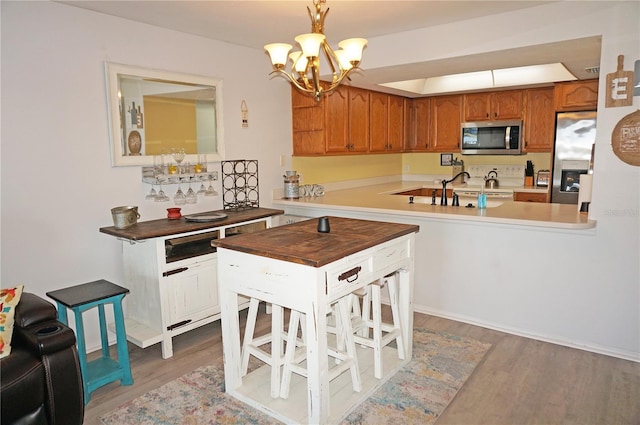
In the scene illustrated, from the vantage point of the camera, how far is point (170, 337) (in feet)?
9.66

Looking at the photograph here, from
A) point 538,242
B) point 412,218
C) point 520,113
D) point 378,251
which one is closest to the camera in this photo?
point 378,251

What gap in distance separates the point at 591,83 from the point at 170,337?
4418 mm

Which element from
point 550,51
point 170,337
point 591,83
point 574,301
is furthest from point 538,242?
point 170,337

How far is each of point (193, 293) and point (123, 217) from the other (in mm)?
701

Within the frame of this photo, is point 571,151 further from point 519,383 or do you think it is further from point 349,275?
point 349,275

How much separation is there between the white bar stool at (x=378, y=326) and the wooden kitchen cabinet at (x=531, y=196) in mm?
3040

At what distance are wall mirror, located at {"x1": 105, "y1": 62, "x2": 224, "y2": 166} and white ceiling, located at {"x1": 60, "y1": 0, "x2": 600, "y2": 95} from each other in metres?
0.39

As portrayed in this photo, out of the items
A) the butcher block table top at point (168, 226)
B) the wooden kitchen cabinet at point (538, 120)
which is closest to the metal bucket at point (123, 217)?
the butcher block table top at point (168, 226)

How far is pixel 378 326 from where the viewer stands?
2525 mm

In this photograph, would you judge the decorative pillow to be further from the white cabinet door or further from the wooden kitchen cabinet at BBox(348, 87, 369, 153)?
the wooden kitchen cabinet at BBox(348, 87, 369, 153)

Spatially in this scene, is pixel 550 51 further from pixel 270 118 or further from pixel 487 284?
pixel 270 118

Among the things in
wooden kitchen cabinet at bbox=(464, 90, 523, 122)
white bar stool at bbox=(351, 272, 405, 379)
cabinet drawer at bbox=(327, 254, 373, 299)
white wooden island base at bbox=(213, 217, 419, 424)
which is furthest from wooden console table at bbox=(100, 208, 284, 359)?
wooden kitchen cabinet at bbox=(464, 90, 523, 122)

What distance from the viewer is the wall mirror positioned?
9.98 ft

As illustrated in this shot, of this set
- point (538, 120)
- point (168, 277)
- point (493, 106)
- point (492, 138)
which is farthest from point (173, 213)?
point (538, 120)
